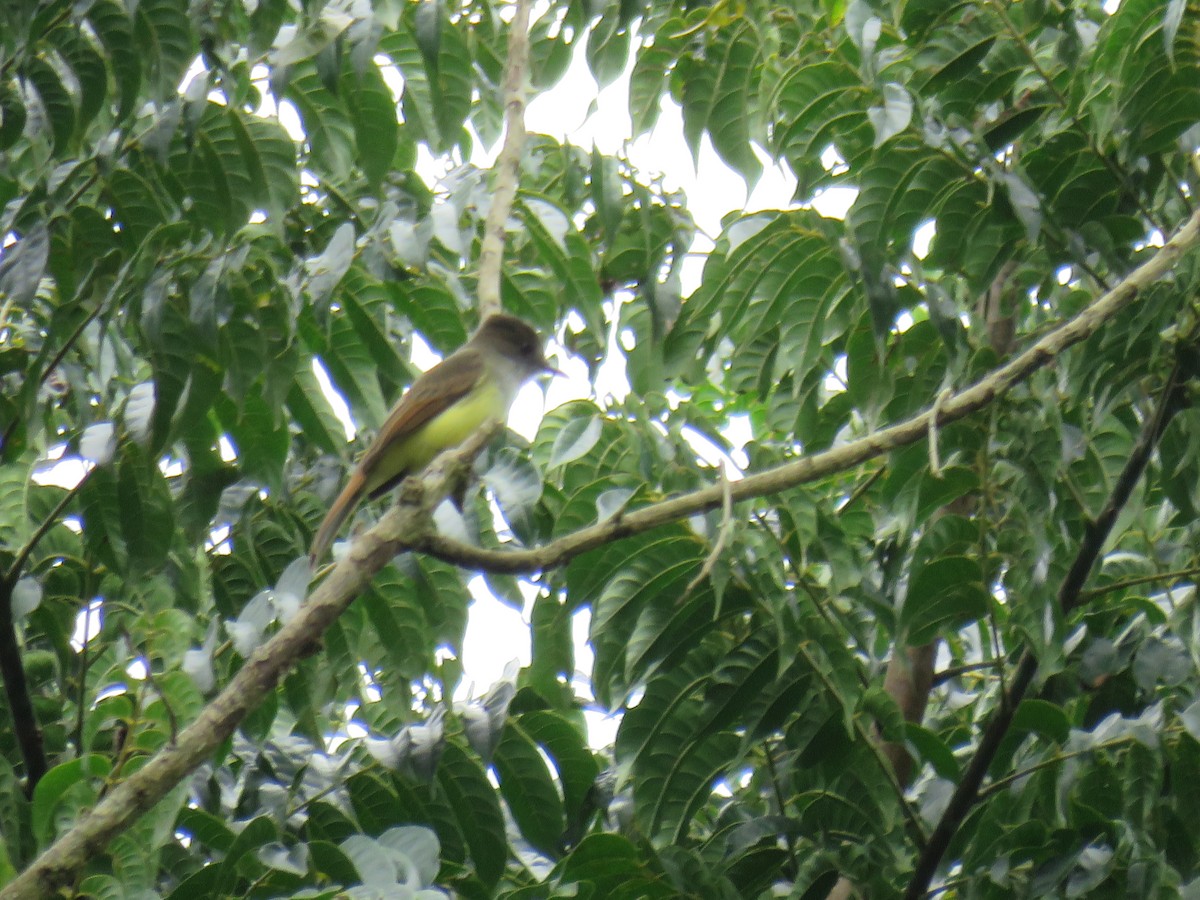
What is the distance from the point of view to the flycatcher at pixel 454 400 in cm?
536

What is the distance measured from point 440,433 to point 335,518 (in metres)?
1.28

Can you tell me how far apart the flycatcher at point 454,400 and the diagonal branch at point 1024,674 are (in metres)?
2.36

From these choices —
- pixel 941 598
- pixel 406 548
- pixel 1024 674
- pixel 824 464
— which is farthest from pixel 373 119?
pixel 1024 674

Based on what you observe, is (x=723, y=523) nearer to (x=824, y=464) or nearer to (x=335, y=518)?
(x=824, y=464)

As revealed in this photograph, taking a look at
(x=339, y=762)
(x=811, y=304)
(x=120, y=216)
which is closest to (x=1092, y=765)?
(x=811, y=304)

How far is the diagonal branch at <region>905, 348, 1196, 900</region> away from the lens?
338cm

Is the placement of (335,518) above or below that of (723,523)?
above

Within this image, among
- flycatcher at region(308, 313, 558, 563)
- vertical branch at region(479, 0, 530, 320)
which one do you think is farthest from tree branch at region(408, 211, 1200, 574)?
flycatcher at region(308, 313, 558, 563)

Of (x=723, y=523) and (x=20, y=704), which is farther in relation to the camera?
(x=20, y=704)

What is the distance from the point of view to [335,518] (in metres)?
4.36

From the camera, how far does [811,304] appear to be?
371 cm

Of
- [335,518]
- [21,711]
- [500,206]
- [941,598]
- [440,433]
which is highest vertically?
[440,433]

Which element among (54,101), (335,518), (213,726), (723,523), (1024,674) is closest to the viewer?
(213,726)

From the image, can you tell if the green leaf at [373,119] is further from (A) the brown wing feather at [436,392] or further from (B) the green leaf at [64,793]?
(B) the green leaf at [64,793]
